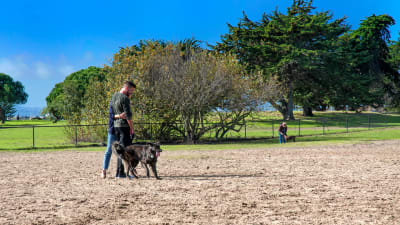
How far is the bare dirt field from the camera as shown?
6.00m

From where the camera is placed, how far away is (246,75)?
81.0ft

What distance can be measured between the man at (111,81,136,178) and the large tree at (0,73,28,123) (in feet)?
263

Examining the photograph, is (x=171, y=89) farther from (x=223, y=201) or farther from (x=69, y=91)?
(x=69, y=91)

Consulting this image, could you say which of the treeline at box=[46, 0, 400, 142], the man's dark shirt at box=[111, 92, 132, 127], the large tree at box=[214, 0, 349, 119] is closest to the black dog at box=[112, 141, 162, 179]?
the man's dark shirt at box=[111, 92, 132, 127]

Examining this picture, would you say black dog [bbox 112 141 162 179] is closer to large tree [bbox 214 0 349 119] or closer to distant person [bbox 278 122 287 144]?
distant person [bbox 278 122 287 144]

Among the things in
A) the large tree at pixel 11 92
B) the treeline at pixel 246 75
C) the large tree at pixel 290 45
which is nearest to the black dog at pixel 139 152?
the treeline at pixel 246 75

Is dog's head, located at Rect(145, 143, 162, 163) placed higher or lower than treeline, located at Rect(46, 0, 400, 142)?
lower

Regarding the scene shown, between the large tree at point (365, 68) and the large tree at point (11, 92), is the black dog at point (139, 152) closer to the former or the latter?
the large tree at point (365, 68)

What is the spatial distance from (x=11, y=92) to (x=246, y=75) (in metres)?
83.1

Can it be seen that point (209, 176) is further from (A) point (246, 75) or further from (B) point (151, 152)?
(A) point (246, 75)

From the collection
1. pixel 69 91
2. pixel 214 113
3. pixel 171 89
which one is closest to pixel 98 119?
pixel 171 89

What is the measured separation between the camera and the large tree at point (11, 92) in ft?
282

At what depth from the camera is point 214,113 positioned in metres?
23.4

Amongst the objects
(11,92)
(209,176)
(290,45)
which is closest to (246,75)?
(209,176)
